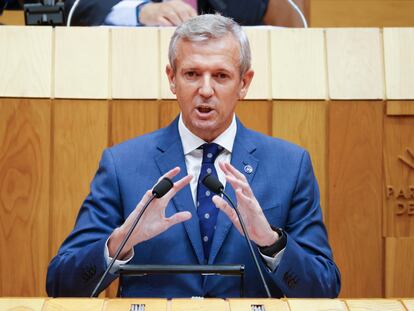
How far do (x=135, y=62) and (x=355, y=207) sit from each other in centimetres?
55

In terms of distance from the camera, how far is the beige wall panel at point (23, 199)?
2.03 metres

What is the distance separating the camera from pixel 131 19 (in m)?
2.24

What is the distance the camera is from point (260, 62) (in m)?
2.10

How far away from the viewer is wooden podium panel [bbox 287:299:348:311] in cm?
126

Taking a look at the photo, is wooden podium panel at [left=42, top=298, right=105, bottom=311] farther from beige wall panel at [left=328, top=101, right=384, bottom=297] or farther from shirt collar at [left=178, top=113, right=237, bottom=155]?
beige wall panel at [left=328, top=101, right=384, bottom=297]

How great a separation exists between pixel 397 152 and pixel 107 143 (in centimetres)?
60

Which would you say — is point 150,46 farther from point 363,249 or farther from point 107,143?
point 363,249

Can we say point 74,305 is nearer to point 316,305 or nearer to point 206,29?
point 316,305

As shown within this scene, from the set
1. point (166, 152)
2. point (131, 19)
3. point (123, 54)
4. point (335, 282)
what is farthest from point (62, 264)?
point (131, 19)

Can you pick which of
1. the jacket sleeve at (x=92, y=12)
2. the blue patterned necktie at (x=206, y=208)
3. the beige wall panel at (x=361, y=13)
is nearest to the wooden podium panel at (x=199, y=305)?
the blue patterned necktie at (x=206, y=208)

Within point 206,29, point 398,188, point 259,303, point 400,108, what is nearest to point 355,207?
point 398,188

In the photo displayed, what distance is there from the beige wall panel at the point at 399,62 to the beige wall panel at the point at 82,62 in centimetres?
59

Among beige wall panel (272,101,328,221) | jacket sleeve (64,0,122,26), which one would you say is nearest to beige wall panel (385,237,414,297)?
beige wall panel (272,101,328,221)

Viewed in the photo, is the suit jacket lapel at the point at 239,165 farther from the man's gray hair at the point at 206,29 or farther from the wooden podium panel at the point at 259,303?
the wooden podium panel at the point at 259,303
